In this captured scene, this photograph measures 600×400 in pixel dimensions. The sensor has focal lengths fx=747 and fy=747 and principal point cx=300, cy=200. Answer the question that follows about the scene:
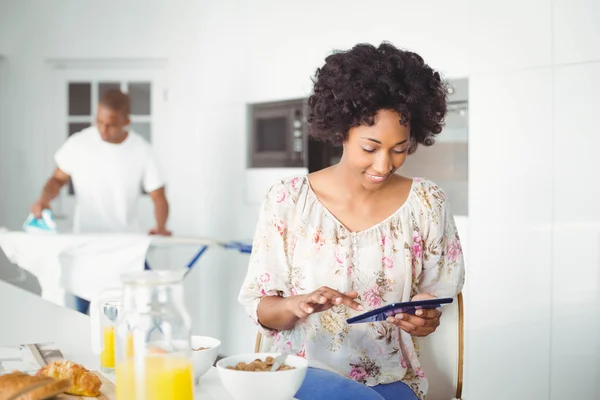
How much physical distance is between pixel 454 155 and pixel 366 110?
1577 mm

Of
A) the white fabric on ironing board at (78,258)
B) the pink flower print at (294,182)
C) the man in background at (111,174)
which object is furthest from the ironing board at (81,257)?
the pink flower print at (294,182)

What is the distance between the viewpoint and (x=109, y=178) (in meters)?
4.15

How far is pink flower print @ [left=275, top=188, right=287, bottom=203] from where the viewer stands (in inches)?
73.4

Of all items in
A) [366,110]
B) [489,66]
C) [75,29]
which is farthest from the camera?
[75,29]

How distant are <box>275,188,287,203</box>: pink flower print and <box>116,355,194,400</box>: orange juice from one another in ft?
3.16

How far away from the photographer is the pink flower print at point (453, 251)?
6.08 ft

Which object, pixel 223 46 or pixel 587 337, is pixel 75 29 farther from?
pixel 587 337

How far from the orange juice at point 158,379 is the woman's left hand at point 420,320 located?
71 cm

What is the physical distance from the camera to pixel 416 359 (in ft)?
5.79

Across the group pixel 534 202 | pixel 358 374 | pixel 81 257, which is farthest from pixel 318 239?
pixel 81 257

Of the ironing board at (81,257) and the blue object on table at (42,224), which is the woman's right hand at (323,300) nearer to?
the ironing board at (81,257)

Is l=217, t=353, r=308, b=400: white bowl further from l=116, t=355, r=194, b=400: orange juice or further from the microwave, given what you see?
the microwave

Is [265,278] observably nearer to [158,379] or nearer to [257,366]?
[257,366]

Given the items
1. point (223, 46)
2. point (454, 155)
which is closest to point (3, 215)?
point (223, 46)
